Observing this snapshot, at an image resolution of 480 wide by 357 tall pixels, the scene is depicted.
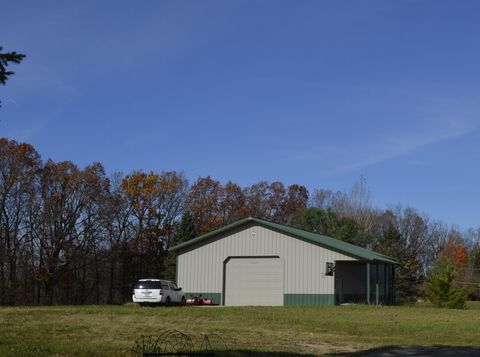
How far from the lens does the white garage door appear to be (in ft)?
121

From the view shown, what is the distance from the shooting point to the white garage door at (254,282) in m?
36.9

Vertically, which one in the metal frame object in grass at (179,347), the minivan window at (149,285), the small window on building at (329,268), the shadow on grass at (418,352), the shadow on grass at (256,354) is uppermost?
the small window on building at (329,268)

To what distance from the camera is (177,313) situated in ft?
85.8

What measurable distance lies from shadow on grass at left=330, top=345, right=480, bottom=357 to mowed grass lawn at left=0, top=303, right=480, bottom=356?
61cm

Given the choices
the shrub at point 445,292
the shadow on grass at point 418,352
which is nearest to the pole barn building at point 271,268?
the shrub at point 445,292

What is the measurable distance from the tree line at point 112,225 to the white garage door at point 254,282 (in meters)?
16.9

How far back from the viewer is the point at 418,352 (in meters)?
15.0

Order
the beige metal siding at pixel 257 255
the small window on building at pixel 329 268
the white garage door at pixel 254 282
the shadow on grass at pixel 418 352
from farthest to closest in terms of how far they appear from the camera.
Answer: the white garage door at pixel 254 282 → the beige metal siding at pixel 257 255 → the small window on building at pixel 329 268 → the shadow on grass at pixel 418 352

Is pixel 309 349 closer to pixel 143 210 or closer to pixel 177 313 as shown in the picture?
pixel 177 313

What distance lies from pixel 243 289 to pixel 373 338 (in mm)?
19761

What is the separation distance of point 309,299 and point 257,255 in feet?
13.0

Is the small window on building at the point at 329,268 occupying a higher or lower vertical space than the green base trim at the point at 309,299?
higher

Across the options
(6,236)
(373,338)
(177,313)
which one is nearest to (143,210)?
(6,236)

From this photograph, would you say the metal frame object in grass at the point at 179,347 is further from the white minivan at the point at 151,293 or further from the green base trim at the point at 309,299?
the green base trim at the point at 309,299
